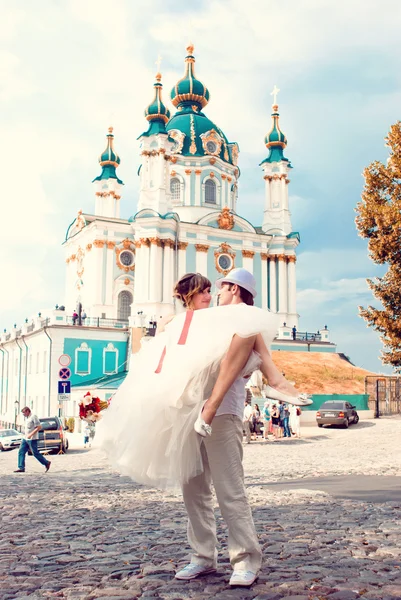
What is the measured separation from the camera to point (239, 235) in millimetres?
54469

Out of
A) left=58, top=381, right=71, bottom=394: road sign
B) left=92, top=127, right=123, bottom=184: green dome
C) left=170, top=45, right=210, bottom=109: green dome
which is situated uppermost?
left=170, top=45, right=210, bottom=109: green dome

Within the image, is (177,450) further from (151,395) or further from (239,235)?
(239,235)

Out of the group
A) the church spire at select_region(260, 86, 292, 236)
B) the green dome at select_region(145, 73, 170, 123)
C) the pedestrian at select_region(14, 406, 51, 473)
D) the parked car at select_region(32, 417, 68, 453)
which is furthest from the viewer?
the church spire at select_region(260, 86, 292, 236)

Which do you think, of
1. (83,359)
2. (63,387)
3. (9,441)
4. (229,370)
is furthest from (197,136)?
(229,370)

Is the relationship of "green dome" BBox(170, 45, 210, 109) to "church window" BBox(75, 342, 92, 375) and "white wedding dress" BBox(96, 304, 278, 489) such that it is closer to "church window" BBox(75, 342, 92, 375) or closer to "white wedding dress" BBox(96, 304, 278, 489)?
"church window" BBox(75, 342, 92, 375)

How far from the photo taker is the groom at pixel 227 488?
4.17 m

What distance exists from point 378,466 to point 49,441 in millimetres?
13400

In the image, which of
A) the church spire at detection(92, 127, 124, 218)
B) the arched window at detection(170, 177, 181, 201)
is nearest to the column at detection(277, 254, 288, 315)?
the arched window at detection(170, 177, 181, 201)

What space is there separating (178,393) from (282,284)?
51.9 m

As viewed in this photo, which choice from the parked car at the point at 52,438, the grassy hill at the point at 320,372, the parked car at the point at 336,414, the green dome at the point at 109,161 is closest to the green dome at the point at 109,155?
the green dome at the point at 109,161

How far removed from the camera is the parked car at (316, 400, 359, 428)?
29.8 meters

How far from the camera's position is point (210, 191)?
5600cm

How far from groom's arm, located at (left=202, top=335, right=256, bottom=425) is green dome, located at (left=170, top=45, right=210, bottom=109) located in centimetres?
5728

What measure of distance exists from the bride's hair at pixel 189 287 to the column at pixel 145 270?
4461cm
